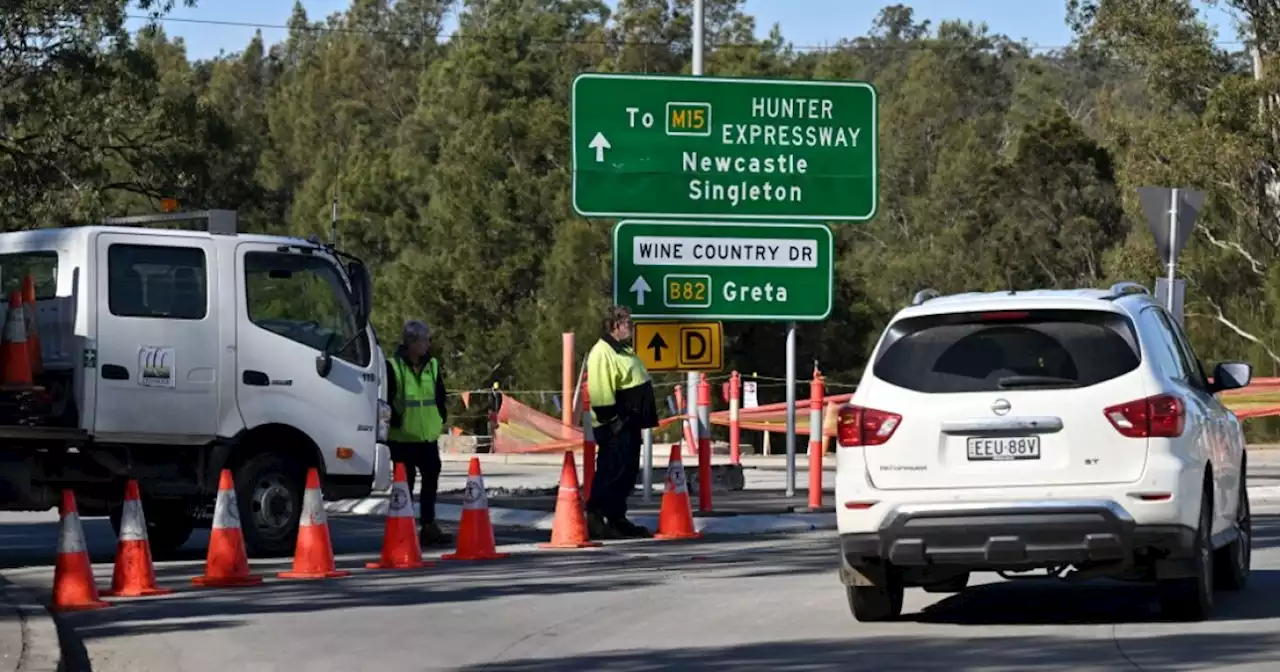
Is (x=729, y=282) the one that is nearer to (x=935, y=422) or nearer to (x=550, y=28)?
(x=935, y=422)

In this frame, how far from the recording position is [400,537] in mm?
16031

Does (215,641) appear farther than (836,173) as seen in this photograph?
No

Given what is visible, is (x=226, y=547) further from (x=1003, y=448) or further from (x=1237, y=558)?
(x=1237, y=558)

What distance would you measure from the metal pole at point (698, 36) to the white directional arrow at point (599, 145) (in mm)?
1334

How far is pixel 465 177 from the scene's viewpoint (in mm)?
60219

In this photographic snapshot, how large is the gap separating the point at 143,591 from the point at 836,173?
1008cm

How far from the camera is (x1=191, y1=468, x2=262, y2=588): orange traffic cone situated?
574 inches

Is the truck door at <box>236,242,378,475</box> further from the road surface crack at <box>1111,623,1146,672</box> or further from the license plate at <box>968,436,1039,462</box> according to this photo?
the road surface crack at <box>1111,623,1146,672</box>

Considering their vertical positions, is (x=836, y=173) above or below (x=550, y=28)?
below

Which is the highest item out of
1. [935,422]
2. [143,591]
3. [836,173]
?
[836,173]

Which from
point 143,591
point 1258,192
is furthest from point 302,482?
point 1258,192

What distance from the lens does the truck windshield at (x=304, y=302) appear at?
1703 centimetres

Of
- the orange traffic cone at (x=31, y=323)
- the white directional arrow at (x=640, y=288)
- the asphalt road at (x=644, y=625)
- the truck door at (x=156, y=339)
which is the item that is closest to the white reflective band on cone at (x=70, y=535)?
the asphalt road at (x=644, y=625)

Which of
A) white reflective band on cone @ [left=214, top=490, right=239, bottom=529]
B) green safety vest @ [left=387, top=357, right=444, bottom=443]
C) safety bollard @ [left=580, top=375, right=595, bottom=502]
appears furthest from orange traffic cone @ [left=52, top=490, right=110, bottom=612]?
safety bollard @ [left=580, top=375, right=595, bottom=502]
